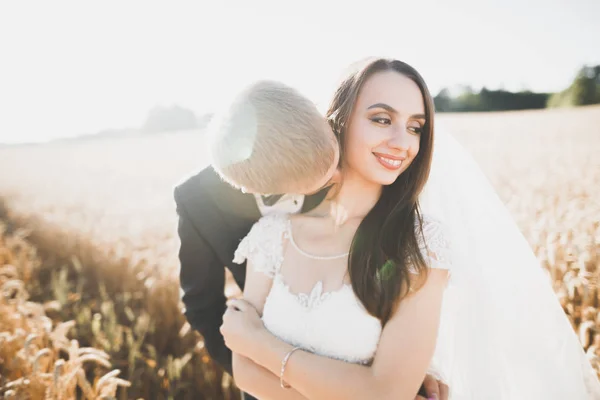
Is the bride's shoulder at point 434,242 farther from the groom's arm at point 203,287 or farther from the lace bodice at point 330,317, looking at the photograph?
the groom's arm at point 203,287

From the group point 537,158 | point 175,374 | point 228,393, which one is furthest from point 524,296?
point 537,158

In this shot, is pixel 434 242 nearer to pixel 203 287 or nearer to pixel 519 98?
pixel 203 287

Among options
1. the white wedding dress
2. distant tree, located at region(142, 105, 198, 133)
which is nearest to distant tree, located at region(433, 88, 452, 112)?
distant tree, located at region(142, 105, 198, 133)

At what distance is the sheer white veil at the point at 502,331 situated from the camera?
226 cm

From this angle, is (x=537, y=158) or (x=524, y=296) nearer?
(x=524, y=296)

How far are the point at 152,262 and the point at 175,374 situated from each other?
1.95 meters

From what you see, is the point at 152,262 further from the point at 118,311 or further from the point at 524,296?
the point at 524,296

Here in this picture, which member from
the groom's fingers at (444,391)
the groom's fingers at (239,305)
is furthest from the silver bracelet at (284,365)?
the groom's fingers at (444,391)

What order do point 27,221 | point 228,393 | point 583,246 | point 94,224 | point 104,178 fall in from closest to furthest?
point 583,246 → point 228,393 → point 94,224 → point 27,221 → point 104,178

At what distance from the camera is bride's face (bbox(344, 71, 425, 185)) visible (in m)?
1.98

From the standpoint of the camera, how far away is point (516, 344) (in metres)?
2.28

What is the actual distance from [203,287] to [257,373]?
803 millimetres

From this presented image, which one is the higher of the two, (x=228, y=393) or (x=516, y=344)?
(x=516, y=344)

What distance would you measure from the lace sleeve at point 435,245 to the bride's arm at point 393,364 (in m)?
0.04
